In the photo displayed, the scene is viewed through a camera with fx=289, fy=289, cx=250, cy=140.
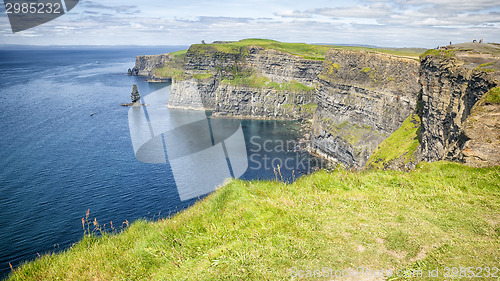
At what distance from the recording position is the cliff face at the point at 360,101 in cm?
6462

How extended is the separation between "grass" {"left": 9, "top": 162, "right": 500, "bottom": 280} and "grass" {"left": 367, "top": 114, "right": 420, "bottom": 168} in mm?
36681

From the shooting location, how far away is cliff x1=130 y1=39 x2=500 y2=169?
25.9m

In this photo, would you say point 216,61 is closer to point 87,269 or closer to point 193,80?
point 193,80

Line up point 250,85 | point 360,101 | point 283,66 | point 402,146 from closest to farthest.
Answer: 1. point 402,146
2. point 360,101
3. point 283,66
4. point 250,85

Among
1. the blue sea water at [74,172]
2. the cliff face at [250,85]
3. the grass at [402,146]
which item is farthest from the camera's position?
the cliff face at [250,85]

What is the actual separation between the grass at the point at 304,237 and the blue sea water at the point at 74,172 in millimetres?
4899

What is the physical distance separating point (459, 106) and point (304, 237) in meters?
31.7

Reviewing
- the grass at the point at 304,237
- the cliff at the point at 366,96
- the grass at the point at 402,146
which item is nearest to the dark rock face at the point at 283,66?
the cliff at the point at 366,96

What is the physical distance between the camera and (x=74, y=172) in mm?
65312

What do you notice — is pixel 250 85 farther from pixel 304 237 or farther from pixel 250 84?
pixel 304 237

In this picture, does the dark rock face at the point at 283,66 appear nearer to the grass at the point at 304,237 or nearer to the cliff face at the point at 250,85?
the cliff face at the point at 250,85

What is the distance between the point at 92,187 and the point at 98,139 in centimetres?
3671

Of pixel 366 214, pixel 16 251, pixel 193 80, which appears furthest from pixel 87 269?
pixel 193 80

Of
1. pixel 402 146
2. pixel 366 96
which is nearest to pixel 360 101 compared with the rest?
pixel 366 96
